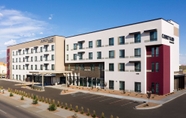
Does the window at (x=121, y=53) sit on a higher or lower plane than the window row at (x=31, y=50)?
lower

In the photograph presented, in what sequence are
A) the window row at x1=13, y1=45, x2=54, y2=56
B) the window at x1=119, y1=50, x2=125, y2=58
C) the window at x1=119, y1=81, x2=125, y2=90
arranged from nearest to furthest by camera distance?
1. the window at x1=119, y1=81, x2=125, y2=90
2. the window at x1=119, y1=50, x2=125, y2=58
3. the window row at x1=13, y1=45, x2=54, y2=56

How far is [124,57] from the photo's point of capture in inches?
1614

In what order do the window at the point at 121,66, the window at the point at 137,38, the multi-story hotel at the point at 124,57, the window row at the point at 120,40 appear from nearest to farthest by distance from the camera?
the multi-story hotel at the point at 124,57
the window row at the point at 120,40
the window at the point at 137,38
the window at the point at 121,66

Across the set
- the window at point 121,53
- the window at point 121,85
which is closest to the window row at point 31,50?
the window at point 121,53

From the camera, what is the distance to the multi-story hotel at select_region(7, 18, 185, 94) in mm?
35812

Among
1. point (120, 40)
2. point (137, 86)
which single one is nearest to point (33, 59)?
point (120, 40)

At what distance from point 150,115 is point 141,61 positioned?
17.2m

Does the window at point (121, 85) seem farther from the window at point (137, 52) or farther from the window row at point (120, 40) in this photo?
the window row at point (120, 40)

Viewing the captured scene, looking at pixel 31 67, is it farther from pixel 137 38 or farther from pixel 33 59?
pixel 137 38

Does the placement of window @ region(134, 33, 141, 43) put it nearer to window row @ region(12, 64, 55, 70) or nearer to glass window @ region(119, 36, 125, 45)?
glass window @ region(119, 36, 125, 45)

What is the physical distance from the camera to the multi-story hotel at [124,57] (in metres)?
35.8

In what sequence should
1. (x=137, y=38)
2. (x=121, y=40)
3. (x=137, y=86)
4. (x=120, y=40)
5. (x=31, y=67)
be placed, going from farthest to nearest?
(x=31, y=67) → (x=120, y=40) → (x=121, y=40) → (x=137, y=38) → (x=137, y=86)

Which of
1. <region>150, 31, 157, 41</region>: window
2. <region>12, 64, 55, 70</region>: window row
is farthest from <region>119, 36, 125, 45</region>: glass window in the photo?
<region>12, 64, 55, 70</region>: window row

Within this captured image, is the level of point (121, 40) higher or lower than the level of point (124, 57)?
higher
